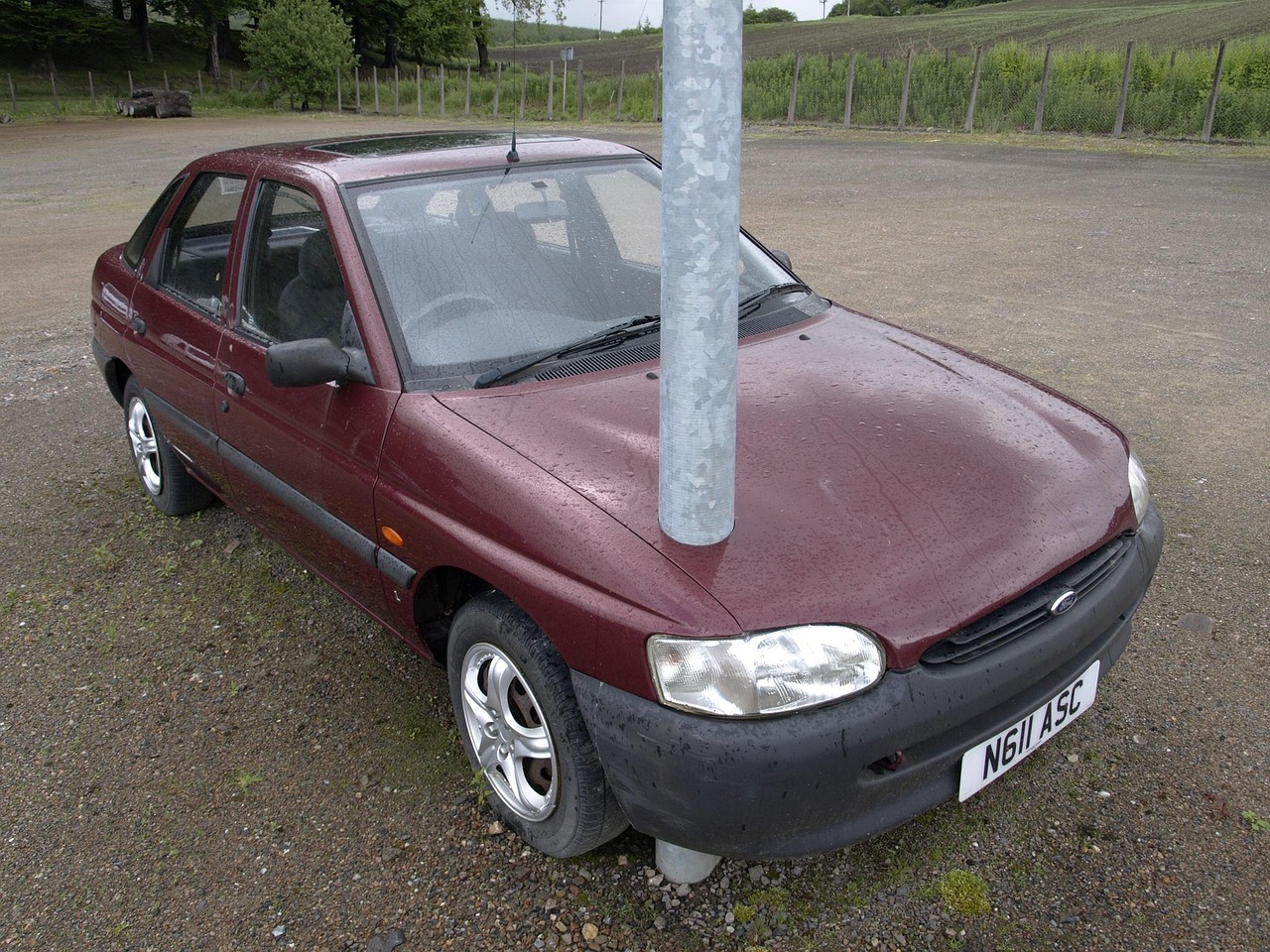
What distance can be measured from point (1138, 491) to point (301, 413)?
96.8 inches

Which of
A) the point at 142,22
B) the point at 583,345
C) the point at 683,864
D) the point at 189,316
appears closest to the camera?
the point at 683,864

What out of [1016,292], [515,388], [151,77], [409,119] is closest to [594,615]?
[515,388]

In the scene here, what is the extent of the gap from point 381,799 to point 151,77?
56959mm

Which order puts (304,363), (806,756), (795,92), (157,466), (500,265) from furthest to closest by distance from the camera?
(795,92) < (157,466) < (500,265) < (304,363) < (806,756)

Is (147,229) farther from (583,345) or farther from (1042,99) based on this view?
(1042,99)

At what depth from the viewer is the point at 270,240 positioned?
10.9ft

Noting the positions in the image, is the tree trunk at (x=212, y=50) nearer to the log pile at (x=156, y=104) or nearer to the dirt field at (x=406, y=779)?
the log pile at (x=156, y=104)

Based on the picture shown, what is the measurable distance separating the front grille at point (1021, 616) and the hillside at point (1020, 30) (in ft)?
125

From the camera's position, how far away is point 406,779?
9.22 feet

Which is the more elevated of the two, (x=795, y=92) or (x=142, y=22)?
(x=142, y=22)

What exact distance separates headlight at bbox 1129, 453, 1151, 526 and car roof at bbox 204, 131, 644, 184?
209cm

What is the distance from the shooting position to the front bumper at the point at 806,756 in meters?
1.95

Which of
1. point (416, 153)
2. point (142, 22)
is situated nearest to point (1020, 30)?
point (142, 22)

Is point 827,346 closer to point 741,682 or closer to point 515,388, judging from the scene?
point 515,388
